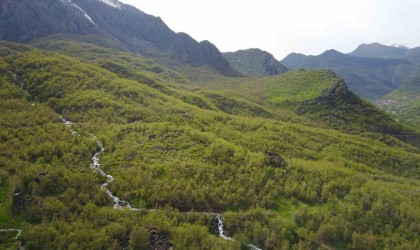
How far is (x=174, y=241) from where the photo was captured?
229 ft

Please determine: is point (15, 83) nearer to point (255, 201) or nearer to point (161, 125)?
point (161, 125)

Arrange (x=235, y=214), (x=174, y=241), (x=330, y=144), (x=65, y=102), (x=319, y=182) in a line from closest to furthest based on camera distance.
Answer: (x=174, y=241) < (x=235, y=214) < (x=319, y=182) < (x=65, y=102) < (x=330, y=144)

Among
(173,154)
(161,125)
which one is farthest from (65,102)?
(173,154)

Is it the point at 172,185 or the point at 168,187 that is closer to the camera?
the point at 168,187

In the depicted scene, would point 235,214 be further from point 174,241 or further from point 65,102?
point 65,102

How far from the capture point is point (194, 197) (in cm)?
8588

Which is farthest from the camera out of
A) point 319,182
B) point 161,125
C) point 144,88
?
point 144,88

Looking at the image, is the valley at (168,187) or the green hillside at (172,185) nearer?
the valley at (168,187)

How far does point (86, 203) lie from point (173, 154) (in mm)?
37345

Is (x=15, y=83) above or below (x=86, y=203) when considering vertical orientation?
above

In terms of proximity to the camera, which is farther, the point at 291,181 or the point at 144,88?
the point at 144,88

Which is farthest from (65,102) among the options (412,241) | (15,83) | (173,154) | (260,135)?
(412,241)

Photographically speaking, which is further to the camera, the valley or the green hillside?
the green hillside

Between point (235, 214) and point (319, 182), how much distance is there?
28.4 metres
